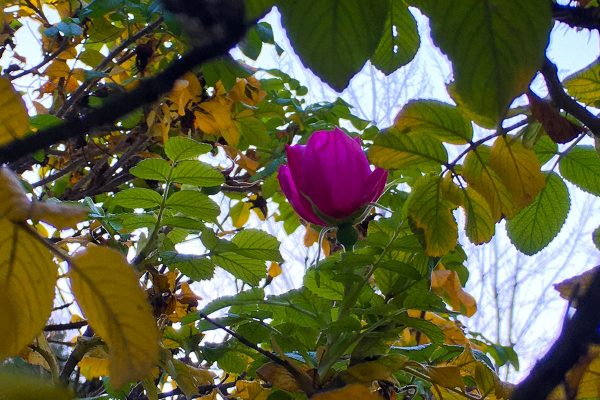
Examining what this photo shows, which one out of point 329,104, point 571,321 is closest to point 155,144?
point 329,104

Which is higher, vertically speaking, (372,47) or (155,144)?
(155,144)

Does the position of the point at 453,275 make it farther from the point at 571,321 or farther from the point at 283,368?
the point at 571,321

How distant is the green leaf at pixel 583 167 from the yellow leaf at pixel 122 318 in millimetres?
382

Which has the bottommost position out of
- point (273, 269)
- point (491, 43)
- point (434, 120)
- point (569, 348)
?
point (569, 348)

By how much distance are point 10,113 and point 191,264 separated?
348 mm

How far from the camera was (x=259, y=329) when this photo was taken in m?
0.54

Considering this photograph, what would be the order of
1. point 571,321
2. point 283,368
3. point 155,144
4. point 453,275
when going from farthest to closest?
point 155,144 → point 453,275 → point 283,368 → point 571,321

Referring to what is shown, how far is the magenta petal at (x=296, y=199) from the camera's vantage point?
20.2 inches

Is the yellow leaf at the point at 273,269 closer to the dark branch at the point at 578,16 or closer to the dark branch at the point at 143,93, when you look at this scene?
the dark branch at the point at 578,16

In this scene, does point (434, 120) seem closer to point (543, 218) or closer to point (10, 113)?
point (543, 218)

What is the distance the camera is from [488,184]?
439mm

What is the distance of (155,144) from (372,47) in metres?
0.86

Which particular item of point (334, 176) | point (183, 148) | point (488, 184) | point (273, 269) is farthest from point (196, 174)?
point (273, 269)

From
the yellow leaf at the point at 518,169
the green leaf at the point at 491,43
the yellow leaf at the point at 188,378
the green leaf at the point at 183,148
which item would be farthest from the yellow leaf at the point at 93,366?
the green leaf at the point at 491,43
